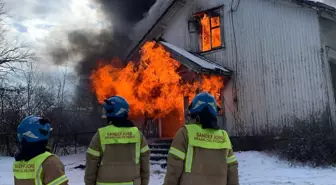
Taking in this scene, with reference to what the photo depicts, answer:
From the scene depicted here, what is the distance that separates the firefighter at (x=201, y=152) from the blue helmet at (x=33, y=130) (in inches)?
55.5

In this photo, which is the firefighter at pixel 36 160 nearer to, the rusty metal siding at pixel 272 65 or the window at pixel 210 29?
the rusty metal siding at pixel 272 65

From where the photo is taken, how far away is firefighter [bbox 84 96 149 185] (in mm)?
3998

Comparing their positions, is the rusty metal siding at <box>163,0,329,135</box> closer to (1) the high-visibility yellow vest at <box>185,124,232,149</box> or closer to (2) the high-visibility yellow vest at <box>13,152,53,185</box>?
(1) the high-visibility yellow vest at <box>185,124,232,149</box>

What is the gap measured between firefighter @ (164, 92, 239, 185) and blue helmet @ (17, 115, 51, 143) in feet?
4.63

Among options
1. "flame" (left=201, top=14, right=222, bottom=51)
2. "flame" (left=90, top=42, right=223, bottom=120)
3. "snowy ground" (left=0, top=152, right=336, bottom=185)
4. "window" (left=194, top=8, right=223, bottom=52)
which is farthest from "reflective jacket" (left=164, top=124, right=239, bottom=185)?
"flame" (left=201, top=14, right=222, bottom=51)

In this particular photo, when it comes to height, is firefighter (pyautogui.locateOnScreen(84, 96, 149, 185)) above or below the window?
below

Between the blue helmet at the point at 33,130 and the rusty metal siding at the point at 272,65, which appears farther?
the rusty metal siding at the point at 272,65

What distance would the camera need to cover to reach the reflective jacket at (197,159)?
130 inches

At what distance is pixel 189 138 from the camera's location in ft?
11.0

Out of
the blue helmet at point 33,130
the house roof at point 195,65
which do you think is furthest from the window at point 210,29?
the blue helmet at point 33,130

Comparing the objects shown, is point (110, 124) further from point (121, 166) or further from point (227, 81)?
point (227, 81)

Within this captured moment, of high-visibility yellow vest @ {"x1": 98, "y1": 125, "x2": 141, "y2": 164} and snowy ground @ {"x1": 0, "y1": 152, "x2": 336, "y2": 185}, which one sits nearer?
high-visibility yellow vest @ {"x1": 98, "y1": 125, "x2": 141, "y2": 164}

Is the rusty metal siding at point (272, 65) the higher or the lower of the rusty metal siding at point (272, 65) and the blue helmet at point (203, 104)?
the higher

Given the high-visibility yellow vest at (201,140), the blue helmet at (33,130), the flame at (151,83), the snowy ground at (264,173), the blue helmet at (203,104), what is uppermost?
the flame at (151,83)
